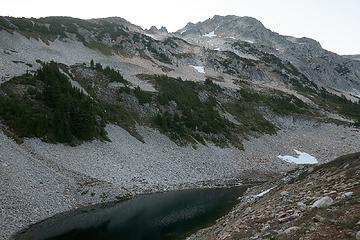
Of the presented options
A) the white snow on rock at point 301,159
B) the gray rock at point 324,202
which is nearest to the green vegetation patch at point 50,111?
the white snow on rock at point 301,159

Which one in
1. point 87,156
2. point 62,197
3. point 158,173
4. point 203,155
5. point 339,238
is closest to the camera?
point 339,238

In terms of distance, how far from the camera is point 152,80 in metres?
89.9

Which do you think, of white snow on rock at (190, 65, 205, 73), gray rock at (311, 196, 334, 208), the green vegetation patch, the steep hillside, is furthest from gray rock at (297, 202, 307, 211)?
white snow on rock at (190, 65, 205, 73)

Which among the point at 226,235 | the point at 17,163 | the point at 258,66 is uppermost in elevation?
the point at 258,66

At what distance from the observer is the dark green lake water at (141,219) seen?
3250 cm

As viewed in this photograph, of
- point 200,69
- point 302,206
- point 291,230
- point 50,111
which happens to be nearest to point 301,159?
point 50,111

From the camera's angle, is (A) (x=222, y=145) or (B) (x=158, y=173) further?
(A) (x=222, y=145)

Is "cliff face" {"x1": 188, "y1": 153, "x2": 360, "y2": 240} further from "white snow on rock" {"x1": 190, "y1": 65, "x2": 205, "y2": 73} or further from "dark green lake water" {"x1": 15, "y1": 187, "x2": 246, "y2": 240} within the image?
"white snow on rock" {"x1": 190, "y1": 65, "x2": 205, "y2": 73}

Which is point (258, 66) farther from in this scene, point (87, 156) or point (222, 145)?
point (87, 156)

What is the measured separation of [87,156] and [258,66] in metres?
114

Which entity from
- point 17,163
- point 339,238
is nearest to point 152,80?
point 17,163

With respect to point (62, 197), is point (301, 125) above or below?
above

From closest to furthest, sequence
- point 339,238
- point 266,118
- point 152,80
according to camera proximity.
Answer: point 339,238, point 152,80, point 266,118

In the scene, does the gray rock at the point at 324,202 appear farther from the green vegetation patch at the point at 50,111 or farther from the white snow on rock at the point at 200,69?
the white snow on rock at the point at 200,69
